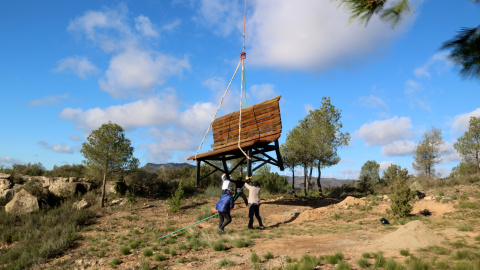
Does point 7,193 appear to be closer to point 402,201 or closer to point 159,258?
point 159,258

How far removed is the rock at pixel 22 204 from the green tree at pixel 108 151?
3375mm

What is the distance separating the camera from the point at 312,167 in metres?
29.6

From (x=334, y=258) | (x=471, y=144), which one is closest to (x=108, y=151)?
(x=334, y=258)

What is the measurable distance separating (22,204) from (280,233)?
1494cm

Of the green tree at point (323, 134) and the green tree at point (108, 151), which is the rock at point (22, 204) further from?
the green tree at point (323, 134)

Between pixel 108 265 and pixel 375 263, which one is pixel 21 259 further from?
pixel 375 263

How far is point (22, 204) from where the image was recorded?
1620 cm

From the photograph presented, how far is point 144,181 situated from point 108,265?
1595cm

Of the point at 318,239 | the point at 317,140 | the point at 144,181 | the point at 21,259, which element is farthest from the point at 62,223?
the point at 317,140

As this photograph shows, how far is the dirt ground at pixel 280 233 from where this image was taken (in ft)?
24.1

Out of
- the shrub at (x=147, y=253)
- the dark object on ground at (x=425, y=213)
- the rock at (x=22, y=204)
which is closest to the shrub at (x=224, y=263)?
the shrub at (x=147, y=253)

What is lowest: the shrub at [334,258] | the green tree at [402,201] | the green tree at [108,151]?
the shrub at [334,258]

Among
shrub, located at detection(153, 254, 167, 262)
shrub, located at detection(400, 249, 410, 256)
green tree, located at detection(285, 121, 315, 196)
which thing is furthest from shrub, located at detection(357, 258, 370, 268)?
green tree, located at detection(285, 121, 315, 196)

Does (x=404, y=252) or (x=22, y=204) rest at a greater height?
(x=22, y=204)
